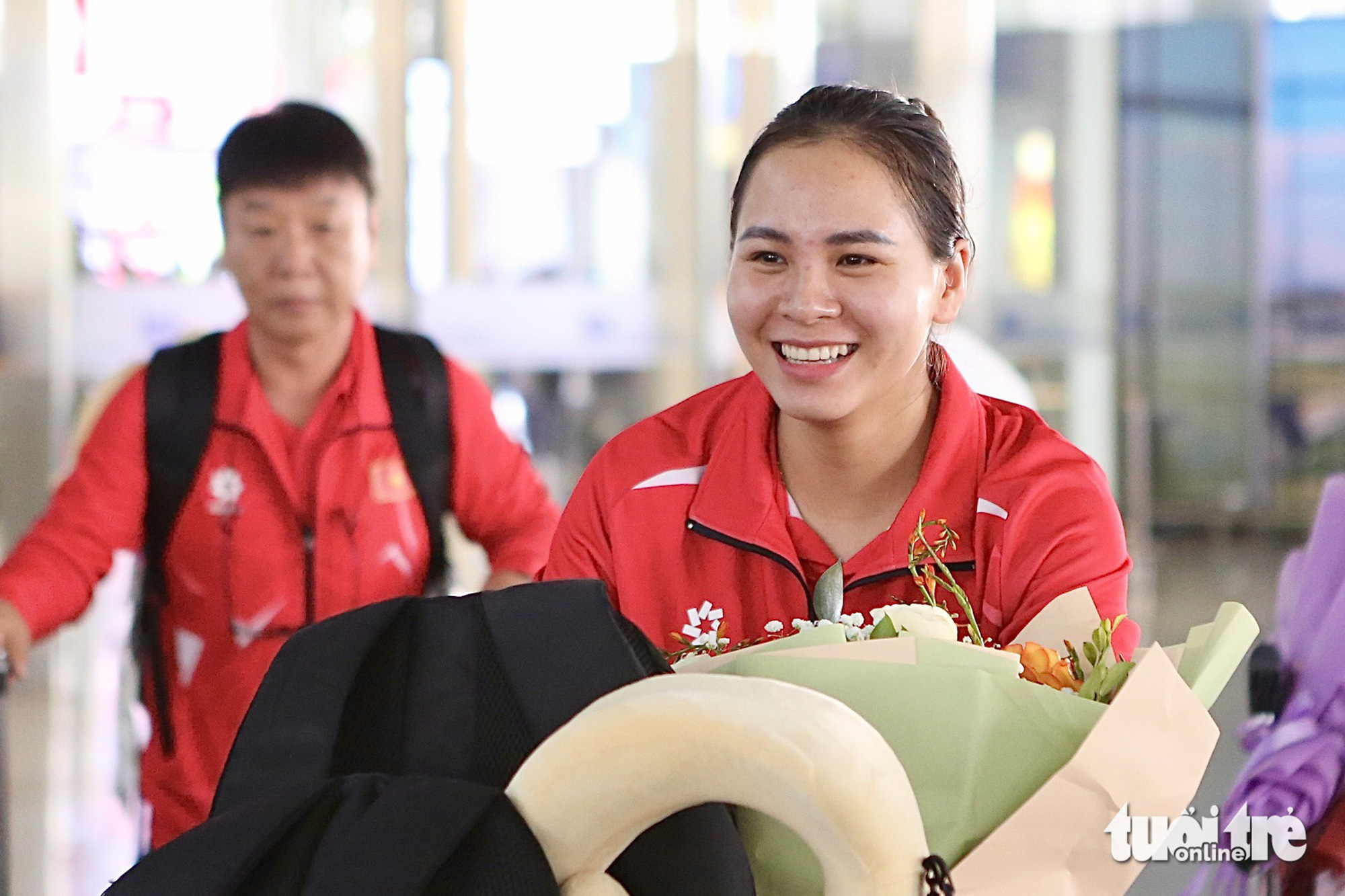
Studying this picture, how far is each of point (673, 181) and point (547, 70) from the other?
2.47 feet

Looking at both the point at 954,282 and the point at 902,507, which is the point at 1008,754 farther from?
the point at 954,282

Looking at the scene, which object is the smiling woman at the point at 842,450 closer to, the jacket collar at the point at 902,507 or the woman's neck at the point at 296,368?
the jacket collar at the point at 902,507

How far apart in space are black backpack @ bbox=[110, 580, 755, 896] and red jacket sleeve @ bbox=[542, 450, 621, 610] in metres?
0.64

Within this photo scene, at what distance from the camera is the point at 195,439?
244 cm

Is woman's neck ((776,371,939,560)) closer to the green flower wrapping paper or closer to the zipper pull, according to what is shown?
the green flower wrapping paper

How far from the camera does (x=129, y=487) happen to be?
2.42 metres

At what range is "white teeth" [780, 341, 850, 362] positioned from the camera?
1.47 metres

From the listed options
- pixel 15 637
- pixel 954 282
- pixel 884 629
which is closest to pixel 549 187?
pixel 15 637

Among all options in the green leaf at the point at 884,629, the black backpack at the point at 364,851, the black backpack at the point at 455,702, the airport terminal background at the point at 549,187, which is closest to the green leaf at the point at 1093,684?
the green leaf at the point at 884,629

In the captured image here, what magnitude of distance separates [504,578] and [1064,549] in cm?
110

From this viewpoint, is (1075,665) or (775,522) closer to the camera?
(1075,665)

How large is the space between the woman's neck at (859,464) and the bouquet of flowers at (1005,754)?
2.10 ft

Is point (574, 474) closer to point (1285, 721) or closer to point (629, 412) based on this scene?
point (629, 412)

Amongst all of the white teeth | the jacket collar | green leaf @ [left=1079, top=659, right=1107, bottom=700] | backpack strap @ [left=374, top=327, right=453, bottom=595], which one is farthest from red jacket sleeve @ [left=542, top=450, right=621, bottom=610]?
backpack strap @ [left=374, top=327, right=453, bottom=595]
